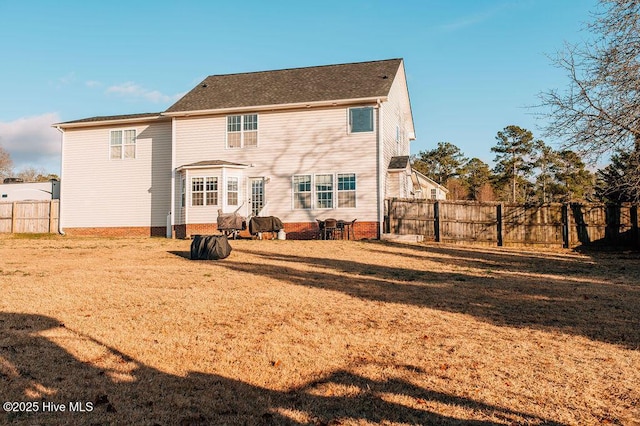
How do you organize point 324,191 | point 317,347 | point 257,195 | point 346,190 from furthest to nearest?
1. point 257,195
2. point 324,191
3. point 346,190
4. point 317,347

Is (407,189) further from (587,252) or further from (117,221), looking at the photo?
(117,221)

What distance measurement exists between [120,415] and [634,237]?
22.0 m

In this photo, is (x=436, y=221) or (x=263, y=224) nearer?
(x=263, y=224)

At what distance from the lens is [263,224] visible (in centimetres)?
2061

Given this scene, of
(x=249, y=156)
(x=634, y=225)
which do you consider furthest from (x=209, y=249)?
(x=634, y=225)

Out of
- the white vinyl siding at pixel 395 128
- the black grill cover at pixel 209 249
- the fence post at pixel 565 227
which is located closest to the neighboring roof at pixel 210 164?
the white vinyl siding at pixel 395 128

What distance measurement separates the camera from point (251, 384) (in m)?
4.69

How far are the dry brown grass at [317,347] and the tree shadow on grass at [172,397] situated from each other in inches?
0.8

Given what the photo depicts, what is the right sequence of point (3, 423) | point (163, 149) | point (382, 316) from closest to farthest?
1. point (3, 423)
2. point (382, 316)
3. point (163, 149)

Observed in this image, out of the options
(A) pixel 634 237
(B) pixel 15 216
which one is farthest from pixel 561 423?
(B) pixel 15 216

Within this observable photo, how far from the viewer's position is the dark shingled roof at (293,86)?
867 inches

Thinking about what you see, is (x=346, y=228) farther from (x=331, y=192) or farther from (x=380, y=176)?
(x=380, y=176)

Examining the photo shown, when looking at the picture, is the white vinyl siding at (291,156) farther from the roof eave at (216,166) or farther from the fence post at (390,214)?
the fence post at (390,214)

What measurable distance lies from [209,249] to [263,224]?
656cm
